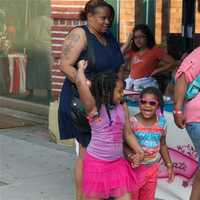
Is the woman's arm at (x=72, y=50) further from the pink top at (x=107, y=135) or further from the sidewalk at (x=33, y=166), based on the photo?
the sidewalk at (x=33, y=166)

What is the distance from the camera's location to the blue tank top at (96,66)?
4910mm

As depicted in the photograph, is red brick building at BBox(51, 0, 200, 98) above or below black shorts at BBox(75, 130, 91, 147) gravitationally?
above

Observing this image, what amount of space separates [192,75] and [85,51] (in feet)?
2.59

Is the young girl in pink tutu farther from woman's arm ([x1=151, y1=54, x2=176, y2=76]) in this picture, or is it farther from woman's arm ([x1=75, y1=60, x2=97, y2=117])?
woman's arm ([x1=151, y1=54, x2=176, y2=76])

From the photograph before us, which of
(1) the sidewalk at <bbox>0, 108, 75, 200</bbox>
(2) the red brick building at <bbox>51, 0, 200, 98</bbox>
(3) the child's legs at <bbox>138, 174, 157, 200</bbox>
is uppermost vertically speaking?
(2) the red brick building at <bbox>51, 0, 200, 98</bbox>

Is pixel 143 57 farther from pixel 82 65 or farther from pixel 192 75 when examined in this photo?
pixel 82 65

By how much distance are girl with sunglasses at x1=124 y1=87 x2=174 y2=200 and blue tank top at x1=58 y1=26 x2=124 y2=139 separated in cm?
43

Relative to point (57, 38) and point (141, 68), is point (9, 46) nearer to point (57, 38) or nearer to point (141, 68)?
point (57, 38)

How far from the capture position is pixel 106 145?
4391mm

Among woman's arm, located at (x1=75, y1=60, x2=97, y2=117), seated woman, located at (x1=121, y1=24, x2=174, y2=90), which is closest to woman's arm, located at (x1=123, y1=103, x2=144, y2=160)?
woman's arm, located at (x1=75, y1=60, x2=97, y2=117)

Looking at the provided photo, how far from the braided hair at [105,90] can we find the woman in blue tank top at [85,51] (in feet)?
1.24

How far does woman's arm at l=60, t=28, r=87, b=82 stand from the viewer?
15.9 feet

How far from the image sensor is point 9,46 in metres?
10.9

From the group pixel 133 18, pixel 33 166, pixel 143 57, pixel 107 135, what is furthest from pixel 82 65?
pixel 133 18
